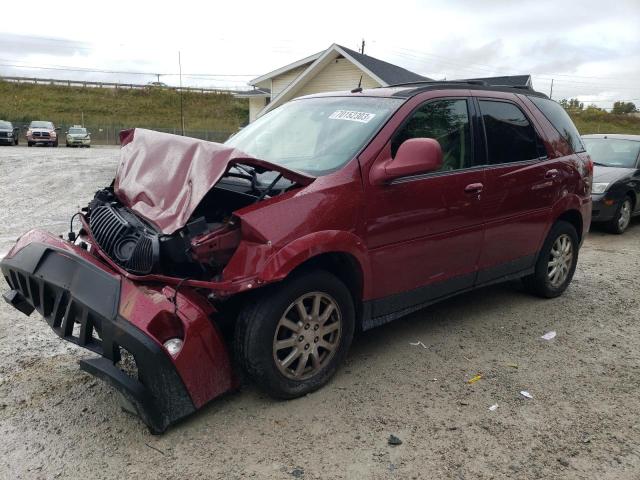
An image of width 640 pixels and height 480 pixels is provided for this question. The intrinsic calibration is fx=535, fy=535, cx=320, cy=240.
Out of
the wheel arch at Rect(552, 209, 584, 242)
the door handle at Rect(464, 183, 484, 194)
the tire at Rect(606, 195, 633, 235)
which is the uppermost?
the door handle at Rect(464, 183, 484, 194)

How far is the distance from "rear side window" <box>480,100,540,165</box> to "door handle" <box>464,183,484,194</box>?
0.99 ft

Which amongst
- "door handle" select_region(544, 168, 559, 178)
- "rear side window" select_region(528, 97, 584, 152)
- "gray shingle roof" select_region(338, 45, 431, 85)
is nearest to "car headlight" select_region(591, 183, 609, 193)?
"rear side window" select_region(528, 97, 584, 152)

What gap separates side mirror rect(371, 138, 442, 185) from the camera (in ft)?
10.9

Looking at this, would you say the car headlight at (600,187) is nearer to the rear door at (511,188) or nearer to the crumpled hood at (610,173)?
the crumpled hood at (610,173)

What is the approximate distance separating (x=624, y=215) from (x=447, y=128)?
6822mm

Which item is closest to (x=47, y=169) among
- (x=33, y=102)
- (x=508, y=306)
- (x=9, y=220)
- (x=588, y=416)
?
(x=9, y=220)

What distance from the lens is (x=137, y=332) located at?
104 inches

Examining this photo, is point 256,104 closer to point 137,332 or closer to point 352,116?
point 352,116

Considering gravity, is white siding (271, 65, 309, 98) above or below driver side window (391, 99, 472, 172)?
above

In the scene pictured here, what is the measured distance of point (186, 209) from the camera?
2.92 metres

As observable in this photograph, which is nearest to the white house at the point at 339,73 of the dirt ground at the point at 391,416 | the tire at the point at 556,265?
the tire at the point at 556,265

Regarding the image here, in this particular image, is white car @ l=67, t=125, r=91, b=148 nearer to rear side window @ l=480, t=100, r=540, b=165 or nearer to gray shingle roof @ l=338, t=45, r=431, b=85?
gray shingle roof @ l=338, t=45, r=431, b=85

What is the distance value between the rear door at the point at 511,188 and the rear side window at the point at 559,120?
1.24 feet

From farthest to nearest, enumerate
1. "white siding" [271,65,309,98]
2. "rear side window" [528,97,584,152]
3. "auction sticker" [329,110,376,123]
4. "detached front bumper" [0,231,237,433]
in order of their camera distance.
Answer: "white siding" [271,65,309,98] → "rear side window" [528,97,584,152] → "auction sticker" [329,110,376,123] → "detached front bumper" [0,231,237,433]
